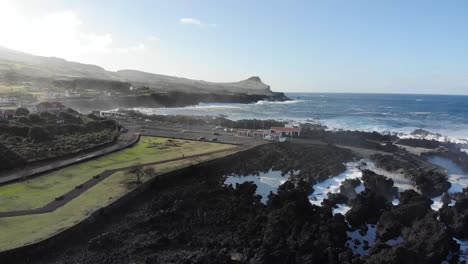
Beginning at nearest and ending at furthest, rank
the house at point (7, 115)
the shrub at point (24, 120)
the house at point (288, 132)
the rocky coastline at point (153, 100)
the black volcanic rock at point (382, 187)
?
the black volcanic rock at point (382, 187) < the shrub at point (24, 120) < the house at point (7, 115) < the house at point (288, 132) < the rocky coastline at point (153, 100)

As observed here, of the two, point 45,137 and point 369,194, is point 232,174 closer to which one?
point 369,194

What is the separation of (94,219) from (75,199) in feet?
10.8

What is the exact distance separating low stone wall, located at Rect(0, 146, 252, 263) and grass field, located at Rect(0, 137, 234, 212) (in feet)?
13.3

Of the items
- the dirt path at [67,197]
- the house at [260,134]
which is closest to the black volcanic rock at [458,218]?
the dirt path at [67,197]

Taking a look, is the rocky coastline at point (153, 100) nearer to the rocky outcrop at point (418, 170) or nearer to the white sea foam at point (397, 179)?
the white sea foam at point (397, 179)

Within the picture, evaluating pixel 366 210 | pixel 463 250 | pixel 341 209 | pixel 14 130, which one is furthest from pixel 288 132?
pixel 14 130

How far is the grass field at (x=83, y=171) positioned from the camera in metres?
23.9

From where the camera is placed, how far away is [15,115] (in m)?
51.7

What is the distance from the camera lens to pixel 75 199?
24297 millimetres

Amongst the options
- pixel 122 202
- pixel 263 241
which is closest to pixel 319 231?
pixel 263 241

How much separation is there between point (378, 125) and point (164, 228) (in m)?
69.4

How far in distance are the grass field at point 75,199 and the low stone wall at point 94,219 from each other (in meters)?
0.32

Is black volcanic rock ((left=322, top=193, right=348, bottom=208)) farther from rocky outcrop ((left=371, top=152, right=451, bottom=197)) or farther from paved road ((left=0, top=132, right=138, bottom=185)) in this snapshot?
paved road ((left=0, top=132, right=138, bottom=185))

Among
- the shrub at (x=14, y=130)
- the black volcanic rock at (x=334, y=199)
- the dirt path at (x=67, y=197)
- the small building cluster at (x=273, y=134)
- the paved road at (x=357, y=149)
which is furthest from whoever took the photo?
the small building cluster at (x=273, y=134)
